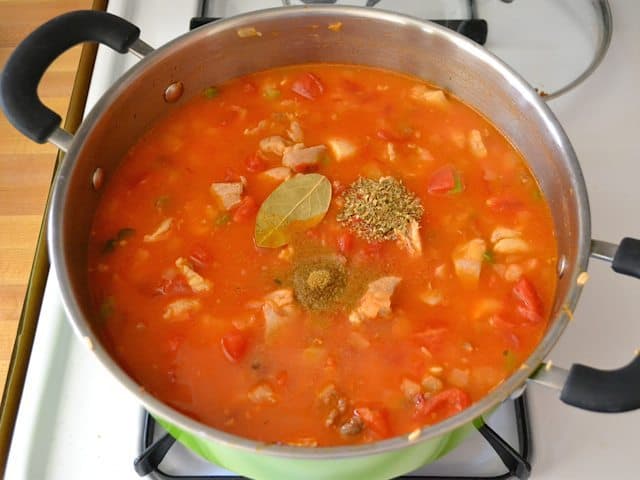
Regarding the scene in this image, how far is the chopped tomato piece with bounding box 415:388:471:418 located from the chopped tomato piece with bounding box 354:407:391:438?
6cm

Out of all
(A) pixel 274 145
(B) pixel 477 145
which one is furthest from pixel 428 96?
(A) pixel 274 145

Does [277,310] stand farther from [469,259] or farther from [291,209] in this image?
[469,259]

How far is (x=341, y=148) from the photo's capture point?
1.58 m

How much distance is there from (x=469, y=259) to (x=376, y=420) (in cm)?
38

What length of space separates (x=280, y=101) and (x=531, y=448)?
90 cm

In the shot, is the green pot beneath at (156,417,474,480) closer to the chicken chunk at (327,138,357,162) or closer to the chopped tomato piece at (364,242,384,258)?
the chopped tomato piece at (364,242,384,258)

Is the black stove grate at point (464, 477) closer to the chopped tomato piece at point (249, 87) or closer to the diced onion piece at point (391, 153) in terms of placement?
the diced onion piece at point (391, 153)

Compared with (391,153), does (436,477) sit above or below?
below

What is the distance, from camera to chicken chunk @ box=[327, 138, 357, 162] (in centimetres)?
158

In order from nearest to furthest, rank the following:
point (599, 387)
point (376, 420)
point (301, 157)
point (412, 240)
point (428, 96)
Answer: point (599, 387) < point (376, 420) < point (412, 240) < point (301, 157) < point (428, 96)

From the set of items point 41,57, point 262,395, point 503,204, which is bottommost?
point 262,395

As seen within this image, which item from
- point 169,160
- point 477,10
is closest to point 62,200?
point 169,160

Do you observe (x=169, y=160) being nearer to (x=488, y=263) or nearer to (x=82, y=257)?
(x=82, y=257)

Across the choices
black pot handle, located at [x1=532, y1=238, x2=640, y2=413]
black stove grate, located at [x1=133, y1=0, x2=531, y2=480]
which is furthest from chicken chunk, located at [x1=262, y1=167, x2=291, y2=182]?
black pot handle, located at [x1=532, y1=238, x2=640, y2=413]
